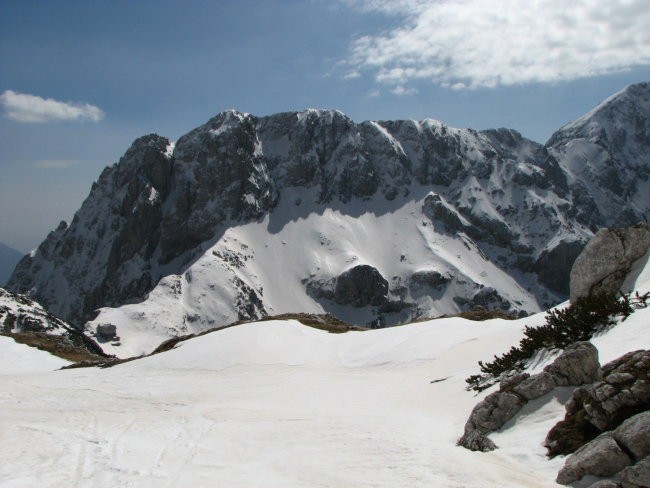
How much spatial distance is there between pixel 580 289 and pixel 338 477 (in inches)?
685

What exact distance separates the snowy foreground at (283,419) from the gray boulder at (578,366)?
1.44 feet

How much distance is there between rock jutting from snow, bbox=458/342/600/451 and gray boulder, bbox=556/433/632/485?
8.81 feet

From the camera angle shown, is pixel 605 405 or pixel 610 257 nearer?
pixel 605 405

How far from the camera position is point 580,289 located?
23891 millimetres

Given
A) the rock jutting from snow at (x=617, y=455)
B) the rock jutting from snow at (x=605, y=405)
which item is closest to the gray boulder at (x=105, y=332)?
the rock jutting from snow at (x=605, y=405)

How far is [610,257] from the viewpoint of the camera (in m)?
23.1

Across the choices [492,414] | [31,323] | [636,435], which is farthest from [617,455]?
[31,323]

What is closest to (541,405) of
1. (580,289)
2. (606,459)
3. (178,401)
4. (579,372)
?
(579,372)

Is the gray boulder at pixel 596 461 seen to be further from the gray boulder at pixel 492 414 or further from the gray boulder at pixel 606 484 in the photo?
the gray boulder at pixel 492 414

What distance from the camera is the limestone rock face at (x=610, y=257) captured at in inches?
896

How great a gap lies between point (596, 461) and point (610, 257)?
50.7 feet

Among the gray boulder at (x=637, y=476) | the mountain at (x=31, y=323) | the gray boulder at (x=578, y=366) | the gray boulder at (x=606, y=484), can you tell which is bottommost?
the gray boulder at (x=606, y=484)

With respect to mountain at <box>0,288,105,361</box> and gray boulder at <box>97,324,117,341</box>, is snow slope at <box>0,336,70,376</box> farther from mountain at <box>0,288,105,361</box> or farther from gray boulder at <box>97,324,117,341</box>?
gray boulder at <box>97,324,117,341</box>

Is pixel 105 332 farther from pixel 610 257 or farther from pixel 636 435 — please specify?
pixel 636 435
